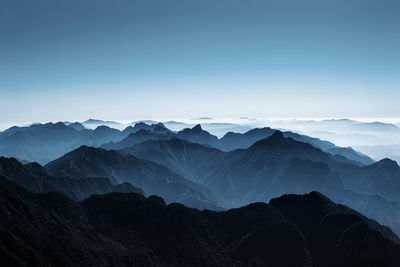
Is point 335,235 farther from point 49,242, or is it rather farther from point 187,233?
point 49,242

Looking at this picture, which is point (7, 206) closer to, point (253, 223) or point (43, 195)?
point (43, 195)

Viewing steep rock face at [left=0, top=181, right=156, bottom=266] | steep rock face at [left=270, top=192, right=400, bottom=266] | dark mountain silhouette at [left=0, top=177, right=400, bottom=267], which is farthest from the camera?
steep rock face at [left=270, top=192, right=400, bottom=266]

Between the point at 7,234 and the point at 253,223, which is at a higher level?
the point at 7,234

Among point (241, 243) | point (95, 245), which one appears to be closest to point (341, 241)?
point (241, 243)

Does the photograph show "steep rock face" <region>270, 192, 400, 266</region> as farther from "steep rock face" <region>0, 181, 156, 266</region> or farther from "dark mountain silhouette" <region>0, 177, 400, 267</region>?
"steep rock face" <region>0, 181, 156, 266</region>

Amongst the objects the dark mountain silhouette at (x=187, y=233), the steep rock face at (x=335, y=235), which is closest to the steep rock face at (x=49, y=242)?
the dark mountain silhouette at (x=187, y=233)

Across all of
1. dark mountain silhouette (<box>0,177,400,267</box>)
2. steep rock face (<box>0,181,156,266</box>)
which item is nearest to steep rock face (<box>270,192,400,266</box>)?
dark mountain silhouette (<box>0,177,400,267</box>)

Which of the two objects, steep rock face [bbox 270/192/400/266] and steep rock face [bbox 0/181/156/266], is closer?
steep rock face [bbox 0/181/156/266]

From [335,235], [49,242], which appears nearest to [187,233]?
[49,242]
